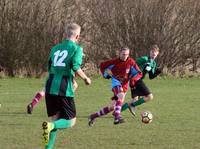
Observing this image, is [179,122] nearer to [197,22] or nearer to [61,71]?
[61,71]

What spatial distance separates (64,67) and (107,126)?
316 cm

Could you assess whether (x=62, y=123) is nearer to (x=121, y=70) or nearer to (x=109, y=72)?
(x=109, y=72)

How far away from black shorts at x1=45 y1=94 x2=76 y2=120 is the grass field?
72 centimetres

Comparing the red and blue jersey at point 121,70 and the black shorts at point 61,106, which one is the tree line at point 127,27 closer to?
the red and blue jersey at point 121,70

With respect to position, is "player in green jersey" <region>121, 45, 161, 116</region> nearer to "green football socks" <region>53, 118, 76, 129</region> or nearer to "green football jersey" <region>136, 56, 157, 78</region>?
"green football jersey" <region>136, 56, 157, 78</region>

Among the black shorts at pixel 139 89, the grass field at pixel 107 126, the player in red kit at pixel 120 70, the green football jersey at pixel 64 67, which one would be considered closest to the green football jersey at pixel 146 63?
the black shorts at pixel 139 89

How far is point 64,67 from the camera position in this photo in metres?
8.41

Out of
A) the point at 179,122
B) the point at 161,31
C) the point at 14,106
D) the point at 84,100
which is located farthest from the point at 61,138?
the point at 161,31

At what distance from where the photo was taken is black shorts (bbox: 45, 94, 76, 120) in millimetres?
8422

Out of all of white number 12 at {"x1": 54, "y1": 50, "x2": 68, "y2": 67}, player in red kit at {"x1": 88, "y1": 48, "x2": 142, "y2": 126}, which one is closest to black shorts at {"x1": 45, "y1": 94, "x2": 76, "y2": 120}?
white number 12 at {"x1": 54, "y1": 50, "x2": 68, "y2": 67}

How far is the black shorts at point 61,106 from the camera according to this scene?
8.42m

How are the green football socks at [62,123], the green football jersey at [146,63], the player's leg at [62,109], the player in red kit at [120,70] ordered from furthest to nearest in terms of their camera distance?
the green football jersey at [146,63] → the player in red kit at [120,70] → the player's leg at [62,109] → the green football socks at [62,123]

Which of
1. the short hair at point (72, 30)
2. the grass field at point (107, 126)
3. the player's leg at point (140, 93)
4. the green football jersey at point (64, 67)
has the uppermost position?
the short hair at point (72, 30)

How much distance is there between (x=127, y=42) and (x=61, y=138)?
1846 cm
